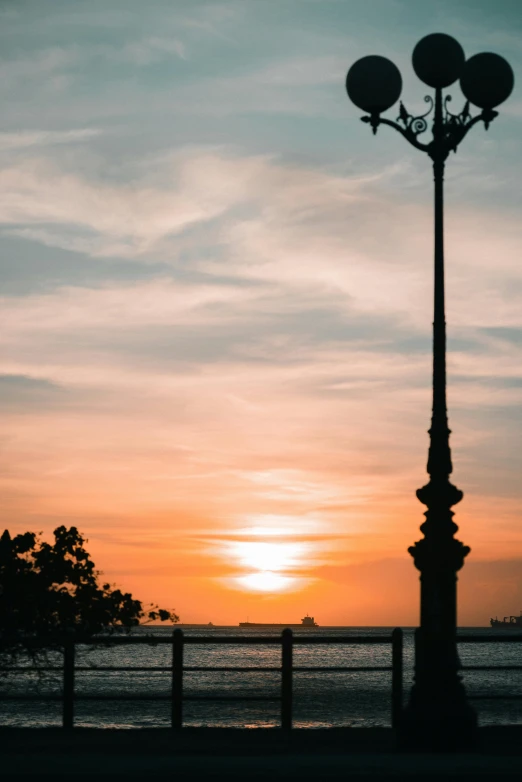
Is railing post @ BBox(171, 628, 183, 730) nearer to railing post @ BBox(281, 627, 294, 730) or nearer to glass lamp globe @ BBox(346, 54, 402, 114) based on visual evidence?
railing post @ BBox(281, 627, 294, 730)

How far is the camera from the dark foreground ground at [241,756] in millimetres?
10570

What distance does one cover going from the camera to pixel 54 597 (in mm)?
16547

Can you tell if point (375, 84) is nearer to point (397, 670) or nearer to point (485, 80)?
point (485, 80)

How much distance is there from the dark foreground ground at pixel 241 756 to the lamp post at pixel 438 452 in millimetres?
519

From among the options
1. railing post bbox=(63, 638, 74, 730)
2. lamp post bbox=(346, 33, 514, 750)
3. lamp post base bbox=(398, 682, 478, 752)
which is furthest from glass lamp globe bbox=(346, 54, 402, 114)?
railing post bbox=(63, 638, 74, 730)

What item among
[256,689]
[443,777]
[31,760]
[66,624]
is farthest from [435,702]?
[256,689]

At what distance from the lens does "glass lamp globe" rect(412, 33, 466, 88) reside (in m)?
14.0

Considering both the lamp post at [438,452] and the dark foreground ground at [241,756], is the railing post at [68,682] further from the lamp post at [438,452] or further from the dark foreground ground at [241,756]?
the lamp post at [438,452]

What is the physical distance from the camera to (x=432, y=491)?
43.9ft

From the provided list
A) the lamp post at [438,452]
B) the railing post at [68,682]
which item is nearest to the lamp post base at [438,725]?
the lamp post at [438,452]

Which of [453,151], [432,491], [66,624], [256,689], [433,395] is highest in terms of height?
[453,151]

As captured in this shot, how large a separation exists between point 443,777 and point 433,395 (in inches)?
195

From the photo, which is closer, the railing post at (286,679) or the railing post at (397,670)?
the railing post at (397,670)

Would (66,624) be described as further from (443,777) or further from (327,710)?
(327,710)
